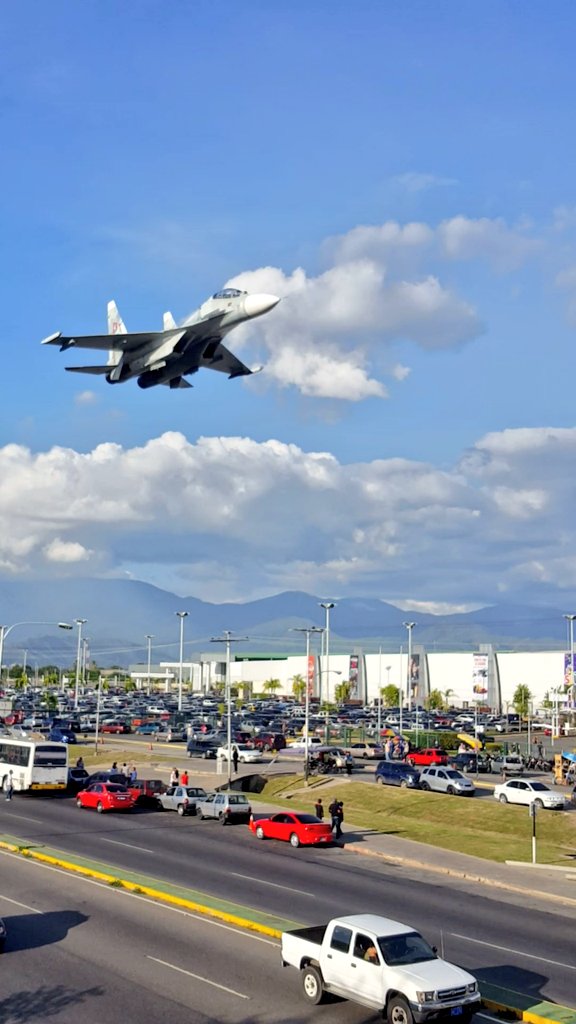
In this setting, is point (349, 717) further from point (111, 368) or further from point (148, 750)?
point (111, 368)

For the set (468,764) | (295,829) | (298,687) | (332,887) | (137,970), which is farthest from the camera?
(298,687)

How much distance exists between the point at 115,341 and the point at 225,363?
6.38 m

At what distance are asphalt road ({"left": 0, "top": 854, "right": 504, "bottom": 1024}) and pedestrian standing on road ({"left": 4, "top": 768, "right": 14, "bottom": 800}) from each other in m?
25.1

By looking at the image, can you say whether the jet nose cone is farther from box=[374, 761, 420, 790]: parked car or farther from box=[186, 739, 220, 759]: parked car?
box=[186, 739, 220, 759]: parked car

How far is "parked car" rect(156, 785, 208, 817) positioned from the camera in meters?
46.8

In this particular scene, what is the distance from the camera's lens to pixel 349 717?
444 feet

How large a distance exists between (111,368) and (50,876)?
3265cm

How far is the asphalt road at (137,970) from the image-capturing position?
17.5 meters

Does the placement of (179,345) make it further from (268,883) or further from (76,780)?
(268,883)

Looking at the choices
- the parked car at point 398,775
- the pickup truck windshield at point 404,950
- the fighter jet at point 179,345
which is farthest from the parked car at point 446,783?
the pickup truck windshield at point 404,950

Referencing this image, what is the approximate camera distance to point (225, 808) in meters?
44.1

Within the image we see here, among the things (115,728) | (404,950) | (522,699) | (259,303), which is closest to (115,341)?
(259,303)

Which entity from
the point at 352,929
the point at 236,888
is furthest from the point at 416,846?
the point at 352,929

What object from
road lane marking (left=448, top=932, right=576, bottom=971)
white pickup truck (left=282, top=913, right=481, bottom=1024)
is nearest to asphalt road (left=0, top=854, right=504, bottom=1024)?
white pickup truck (left=282, top=913, right=481, bottom=1024)
